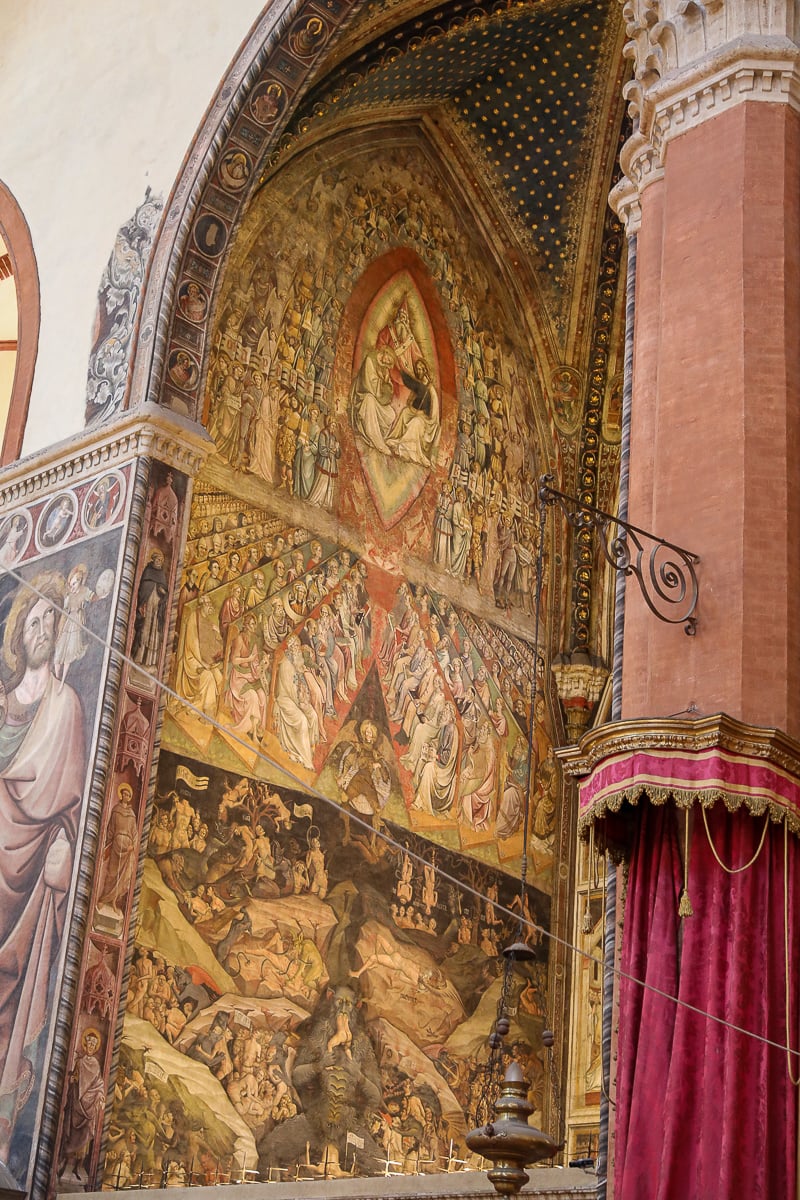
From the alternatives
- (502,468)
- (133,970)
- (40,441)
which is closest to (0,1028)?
(133,970)

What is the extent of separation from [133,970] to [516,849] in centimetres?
385

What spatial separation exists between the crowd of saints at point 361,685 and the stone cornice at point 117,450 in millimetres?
682

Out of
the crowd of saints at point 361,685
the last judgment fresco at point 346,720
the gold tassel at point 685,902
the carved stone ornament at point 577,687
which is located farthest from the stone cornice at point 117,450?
the gold tassel at point 685,902

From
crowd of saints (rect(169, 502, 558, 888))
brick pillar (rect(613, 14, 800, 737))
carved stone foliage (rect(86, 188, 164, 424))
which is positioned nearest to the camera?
brick pillar (rect(613, 14, 800, 737))

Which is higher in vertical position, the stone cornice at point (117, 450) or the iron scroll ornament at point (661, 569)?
the stone cornice at point (117, 450)

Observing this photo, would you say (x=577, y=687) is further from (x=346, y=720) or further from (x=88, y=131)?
(x=88, y=131)

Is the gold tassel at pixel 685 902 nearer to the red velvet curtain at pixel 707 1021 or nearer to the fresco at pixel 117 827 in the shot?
the red velvet curtain at pixel 707 1021

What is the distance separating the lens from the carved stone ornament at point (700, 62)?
24.1ft

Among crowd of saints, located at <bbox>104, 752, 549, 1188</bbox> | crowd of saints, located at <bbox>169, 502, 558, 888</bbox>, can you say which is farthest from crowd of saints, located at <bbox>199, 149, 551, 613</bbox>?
crowd of saints, located at <bbox>104, 752, 549, 1188</bbox>

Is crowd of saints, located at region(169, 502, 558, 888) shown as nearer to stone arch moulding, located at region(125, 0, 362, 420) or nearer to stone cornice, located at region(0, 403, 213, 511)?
stone cornice, located at region(0, 403, 213, 511)

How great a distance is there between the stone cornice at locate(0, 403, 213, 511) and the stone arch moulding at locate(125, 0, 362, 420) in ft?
0.81

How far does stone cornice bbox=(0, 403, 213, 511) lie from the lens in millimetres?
10922

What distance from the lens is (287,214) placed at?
12828 millimetres

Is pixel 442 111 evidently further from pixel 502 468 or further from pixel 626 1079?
pixel 626 1079
